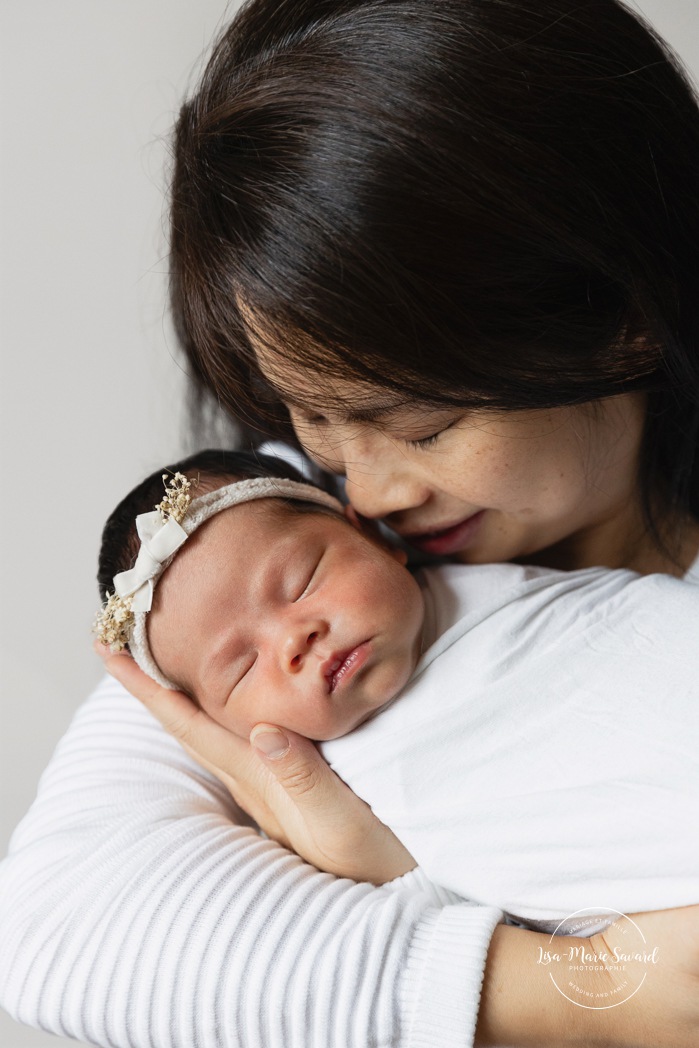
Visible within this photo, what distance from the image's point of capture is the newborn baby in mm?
984

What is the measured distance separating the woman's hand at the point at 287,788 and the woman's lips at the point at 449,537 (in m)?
0.33

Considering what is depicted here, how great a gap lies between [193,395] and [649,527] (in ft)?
2.47

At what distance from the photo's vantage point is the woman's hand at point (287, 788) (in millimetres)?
1075

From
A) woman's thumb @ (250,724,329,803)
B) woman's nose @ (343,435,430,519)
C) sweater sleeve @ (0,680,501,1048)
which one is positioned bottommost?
sweater sleeve @ (0,680,501,1048)

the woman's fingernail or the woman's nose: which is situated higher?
the woman's nose

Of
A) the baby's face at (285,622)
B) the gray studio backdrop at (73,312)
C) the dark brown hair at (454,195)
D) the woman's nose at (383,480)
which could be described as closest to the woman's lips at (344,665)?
the baby's face at (285,622)

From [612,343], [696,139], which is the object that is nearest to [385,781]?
[612,343]

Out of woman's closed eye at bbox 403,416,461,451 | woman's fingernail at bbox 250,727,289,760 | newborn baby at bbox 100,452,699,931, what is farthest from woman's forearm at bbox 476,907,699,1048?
woman's closed eye at bbox 403,416,461,451

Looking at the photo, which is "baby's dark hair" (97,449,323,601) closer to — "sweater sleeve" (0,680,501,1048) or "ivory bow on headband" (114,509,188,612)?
"ivory bow on headband" (114,509,188,612)

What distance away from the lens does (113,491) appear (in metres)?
2.04

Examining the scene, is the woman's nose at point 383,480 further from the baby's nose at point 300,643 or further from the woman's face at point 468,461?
the baby's nose at point 300,643

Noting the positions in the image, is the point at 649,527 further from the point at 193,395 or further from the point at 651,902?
the point at 193,395

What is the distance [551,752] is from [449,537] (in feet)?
1.13

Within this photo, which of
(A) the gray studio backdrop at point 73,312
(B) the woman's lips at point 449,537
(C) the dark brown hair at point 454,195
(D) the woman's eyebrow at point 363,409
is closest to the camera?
(C) the dark brown hair at point 454,195
